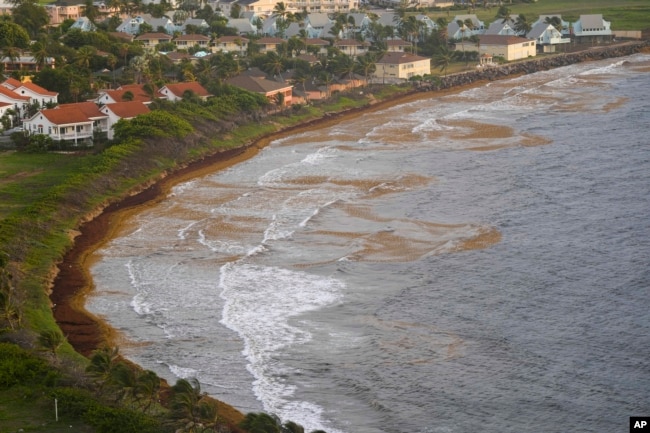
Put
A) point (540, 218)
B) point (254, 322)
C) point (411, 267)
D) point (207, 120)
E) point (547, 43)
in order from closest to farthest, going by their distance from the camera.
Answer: point (254, 322) < point (411, 267) < point (540, 218) < point (207, 120) < point (547, 43)

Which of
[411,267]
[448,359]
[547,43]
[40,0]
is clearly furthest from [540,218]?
[40,0]

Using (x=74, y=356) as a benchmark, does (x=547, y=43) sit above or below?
above

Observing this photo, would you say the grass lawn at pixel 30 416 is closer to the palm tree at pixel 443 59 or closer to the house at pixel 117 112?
the house at pixel 117 112

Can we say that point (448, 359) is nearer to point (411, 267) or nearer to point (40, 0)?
point (411, 267)

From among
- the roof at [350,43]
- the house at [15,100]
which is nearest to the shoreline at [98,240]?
the house at [15,100]

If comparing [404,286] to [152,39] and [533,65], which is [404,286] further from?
[533,65]

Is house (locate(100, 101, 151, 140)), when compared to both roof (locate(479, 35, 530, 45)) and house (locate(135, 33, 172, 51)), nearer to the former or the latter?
house (locate(135, 33, 172, 51))

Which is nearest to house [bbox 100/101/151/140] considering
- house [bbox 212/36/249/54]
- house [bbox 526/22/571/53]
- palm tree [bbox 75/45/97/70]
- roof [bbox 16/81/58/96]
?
roof [bbox 16/81/58/96]
